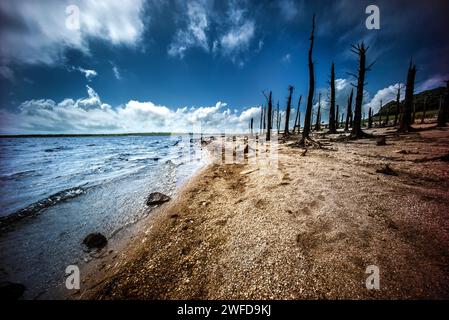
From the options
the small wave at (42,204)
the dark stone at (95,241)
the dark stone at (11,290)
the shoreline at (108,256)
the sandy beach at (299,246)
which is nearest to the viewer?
the sandy beach at (299,246)

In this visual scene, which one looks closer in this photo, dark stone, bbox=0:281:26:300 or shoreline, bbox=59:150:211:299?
dark stone, bbox=0:281:26:300

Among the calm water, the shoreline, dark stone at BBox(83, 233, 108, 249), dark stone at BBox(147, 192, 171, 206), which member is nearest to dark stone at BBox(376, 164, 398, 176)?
the shoreline

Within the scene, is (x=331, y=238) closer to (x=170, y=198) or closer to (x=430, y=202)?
(x=430, y=202)

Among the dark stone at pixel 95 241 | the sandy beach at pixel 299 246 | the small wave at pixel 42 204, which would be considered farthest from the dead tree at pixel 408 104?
the small wave at pixel 42 204

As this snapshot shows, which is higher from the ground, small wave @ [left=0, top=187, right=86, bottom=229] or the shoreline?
small wave @ [left=0, top=187, right=86, bottom=229]

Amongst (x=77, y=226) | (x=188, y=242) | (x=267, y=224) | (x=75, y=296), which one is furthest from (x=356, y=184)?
(x=77, y=226)

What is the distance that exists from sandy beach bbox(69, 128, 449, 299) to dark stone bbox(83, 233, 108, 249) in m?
0.49

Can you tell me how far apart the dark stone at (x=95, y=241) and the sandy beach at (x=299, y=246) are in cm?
49

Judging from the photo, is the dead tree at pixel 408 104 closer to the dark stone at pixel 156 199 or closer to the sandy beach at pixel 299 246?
the sandy beach at pixel 299 246

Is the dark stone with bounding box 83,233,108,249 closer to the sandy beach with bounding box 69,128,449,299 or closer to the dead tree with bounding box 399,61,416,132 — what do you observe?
the sandy beach with bounding box 69,128,449,299

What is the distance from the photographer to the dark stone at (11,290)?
116 inches

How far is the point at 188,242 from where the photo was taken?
12.7 ft

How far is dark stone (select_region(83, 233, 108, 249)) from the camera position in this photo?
14.3 feet
